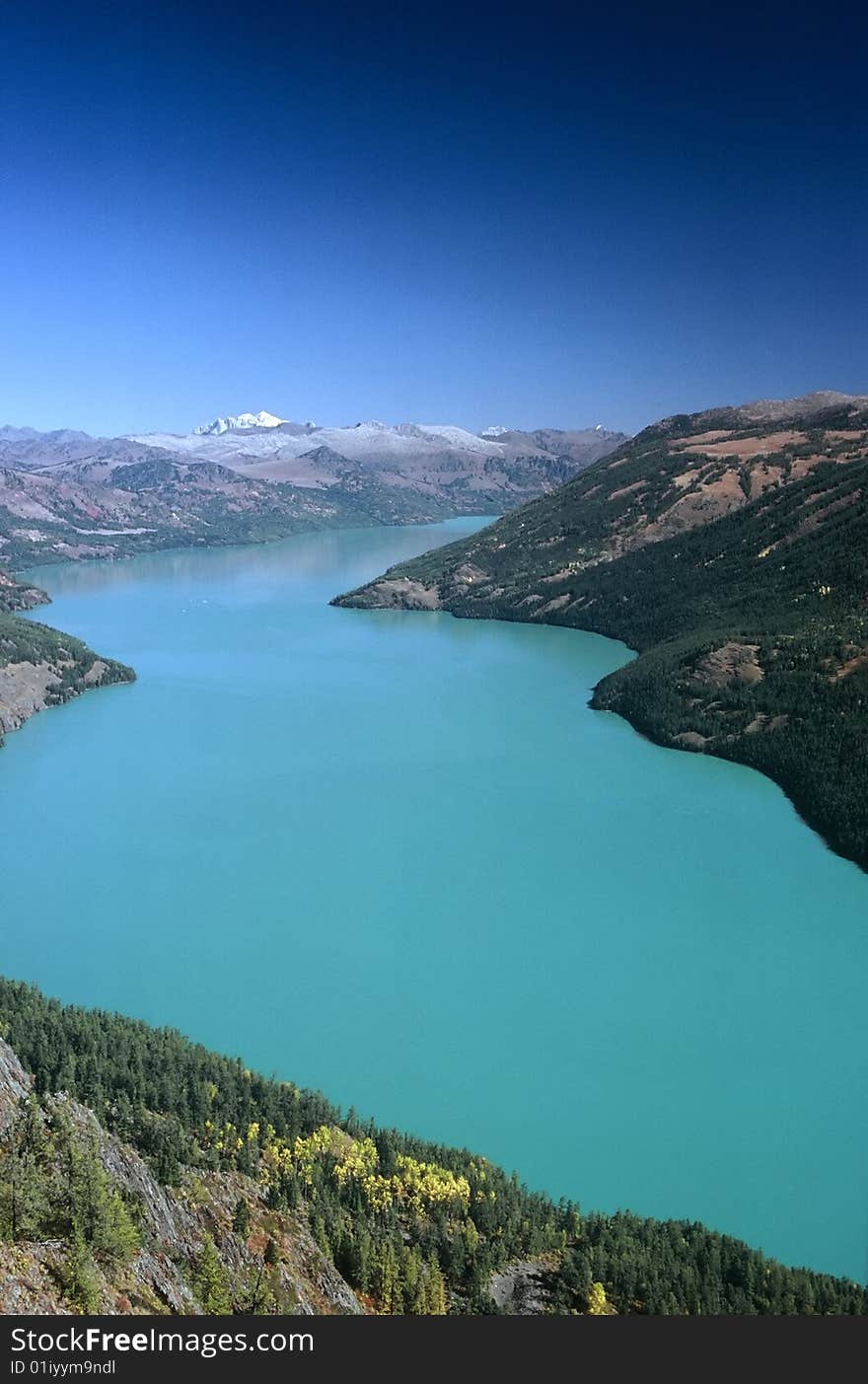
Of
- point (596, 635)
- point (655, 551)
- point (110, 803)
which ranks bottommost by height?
point (110, 803)

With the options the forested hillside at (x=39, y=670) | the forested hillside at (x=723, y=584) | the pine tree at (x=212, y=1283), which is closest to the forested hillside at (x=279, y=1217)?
the pine tree at (x=212, y=1283)

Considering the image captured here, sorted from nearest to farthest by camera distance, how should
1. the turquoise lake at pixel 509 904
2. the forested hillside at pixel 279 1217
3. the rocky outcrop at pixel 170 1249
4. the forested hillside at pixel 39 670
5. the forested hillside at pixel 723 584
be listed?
the rocky outcrop at pixel 170 1249 → the forested hillside at pixel 279 1217 → the turquoise lake at pixel 509 904 → the forested hillside at pixel 723 584 → the forested hillside at pixel 39 670

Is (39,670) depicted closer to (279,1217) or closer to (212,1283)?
(279,1217)

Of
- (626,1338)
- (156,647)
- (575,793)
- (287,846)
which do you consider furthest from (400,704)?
(626,1338)

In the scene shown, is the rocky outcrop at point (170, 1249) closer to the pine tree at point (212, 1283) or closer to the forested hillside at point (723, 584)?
the pine tree at point (212, 1283)

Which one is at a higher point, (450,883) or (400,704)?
(400,704)

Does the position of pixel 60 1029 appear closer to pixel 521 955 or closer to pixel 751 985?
pixel 521 955

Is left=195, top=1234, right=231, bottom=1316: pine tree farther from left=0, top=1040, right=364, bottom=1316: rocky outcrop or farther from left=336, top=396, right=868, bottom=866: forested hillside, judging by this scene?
left=336, top=396, right=868, bottom=866: forested hillside
